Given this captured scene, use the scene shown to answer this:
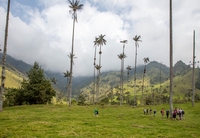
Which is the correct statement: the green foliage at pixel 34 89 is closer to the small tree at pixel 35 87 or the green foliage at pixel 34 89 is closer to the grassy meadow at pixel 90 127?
the small tree at pixel 35 87

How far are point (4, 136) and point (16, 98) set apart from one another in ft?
215

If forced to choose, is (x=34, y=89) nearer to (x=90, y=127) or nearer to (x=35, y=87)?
(x=35, y=87)

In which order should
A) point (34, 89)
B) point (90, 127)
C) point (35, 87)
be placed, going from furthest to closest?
point (34, 89), point (35, 87), point (90, 127)

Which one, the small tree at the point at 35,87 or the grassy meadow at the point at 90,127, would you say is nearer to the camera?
the grassy meadow at the point at 90,127

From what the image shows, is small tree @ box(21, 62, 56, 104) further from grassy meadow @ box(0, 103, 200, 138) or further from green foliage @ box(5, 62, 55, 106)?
grassy meadow @ box(0, 103, 200, 138)

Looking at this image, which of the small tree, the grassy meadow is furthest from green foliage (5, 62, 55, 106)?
the grassy meadow

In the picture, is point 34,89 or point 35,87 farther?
point 34,89

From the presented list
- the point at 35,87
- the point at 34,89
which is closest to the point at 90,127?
the point at 35,87

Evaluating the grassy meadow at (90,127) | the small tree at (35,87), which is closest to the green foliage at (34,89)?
the small tree at (35,87)

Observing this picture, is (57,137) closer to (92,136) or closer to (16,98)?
(92,136)

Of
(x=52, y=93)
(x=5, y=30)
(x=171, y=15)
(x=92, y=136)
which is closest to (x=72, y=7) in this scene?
(x=5, y=30)

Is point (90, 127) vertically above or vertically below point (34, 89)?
below

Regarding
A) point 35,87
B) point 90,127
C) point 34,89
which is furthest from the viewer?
point 34,89

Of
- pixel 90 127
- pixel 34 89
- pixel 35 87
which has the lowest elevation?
pixel 90 127
